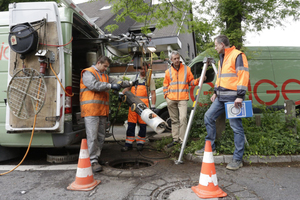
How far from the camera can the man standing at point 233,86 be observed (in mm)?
3209

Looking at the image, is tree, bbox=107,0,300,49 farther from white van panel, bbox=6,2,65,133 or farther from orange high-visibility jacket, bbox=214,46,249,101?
white van panel, bbox=6,2,65,133

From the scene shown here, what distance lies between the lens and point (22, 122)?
337 centimetres

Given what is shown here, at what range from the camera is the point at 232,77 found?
133 inches

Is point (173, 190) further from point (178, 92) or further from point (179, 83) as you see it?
point (179, 83)

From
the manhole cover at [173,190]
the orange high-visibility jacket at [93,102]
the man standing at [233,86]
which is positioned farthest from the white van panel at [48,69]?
the man standing at [233,86]

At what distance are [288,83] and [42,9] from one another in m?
6.59

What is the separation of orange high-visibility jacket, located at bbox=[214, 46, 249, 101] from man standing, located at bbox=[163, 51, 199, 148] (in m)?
0.90

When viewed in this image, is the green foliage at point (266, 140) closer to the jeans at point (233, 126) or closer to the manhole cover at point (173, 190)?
the jeans at point (233, 126)

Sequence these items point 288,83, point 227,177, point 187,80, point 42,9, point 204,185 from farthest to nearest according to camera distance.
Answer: point 288,83 → point 187,80 → point 42,9 → point 227,177 → point 204,185

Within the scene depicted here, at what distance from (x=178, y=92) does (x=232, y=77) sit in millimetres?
1356

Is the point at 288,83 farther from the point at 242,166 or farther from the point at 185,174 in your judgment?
the point at 185,174

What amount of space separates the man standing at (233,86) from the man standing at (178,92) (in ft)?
2.88

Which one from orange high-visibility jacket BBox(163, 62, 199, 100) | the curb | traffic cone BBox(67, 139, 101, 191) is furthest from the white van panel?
the curb

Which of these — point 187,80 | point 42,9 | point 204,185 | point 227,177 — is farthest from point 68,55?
point 227,177
